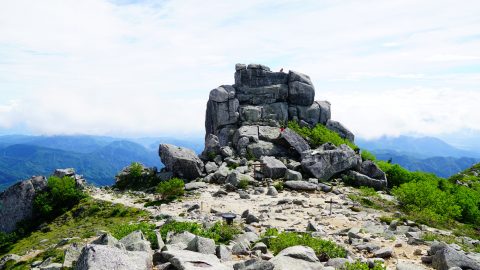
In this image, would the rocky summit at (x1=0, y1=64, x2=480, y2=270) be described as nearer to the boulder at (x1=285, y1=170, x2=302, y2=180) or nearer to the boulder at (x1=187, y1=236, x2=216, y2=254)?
the boulder at (x1=187, y1=236, x2=216, y2=254)

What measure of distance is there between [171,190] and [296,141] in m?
25.9

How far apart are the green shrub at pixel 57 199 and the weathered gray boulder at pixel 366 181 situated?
41.2 m

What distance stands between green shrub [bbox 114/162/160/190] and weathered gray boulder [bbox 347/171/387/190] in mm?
29956

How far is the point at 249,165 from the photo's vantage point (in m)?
58.8

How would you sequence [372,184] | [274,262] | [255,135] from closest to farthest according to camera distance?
1. [274,262]
2. [372,184]
3. [255,135]

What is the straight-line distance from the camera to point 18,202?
5709 cm

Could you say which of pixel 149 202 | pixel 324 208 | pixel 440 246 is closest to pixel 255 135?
pixel 149 202

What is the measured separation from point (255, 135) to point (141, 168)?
21044 mm

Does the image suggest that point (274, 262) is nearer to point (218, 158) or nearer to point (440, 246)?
point (440, 246)

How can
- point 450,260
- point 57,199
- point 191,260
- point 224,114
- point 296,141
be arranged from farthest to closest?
point 224,114 < point 296,141 < point 57,199 < point 450,260 < point 191,260

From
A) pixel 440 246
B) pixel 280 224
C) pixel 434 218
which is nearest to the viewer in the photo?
pixel 440 246

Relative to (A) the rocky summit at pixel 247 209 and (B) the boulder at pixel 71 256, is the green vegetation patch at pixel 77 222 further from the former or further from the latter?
(B) the boulder at pixel 71 256

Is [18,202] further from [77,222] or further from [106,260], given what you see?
[106,260]

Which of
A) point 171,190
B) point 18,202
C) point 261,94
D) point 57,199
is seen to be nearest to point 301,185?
point 171,190
